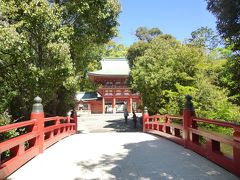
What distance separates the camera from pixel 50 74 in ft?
39.5

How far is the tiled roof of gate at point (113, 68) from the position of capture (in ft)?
159

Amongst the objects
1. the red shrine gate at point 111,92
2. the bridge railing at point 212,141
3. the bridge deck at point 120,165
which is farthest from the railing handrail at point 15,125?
the red shrine gate at point 111,92

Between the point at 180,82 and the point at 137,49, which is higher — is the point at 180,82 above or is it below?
below

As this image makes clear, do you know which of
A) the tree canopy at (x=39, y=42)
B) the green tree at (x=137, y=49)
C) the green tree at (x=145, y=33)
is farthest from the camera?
the green tree at (x=145, y=33)

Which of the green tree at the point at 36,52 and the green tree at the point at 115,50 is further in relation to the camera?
the green tree at the point at 115,50

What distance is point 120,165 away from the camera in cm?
651

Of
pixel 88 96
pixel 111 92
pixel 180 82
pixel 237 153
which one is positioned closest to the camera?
pixel 237 153

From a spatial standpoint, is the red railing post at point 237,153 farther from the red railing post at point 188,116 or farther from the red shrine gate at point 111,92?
the red shrine gate at point 111,92

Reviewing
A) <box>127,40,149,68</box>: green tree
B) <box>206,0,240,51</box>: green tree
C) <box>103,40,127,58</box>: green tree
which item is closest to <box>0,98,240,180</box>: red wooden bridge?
<box>206,0,240,51</box>: green tree

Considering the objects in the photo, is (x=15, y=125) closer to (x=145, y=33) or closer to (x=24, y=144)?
(x=24, y=144)

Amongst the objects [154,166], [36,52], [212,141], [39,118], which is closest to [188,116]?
[212,141]

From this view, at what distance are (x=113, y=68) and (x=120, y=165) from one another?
44.4 meters

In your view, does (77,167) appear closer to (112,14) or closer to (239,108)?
(112,14)

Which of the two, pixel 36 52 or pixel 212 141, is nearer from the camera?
pixel 212 141
